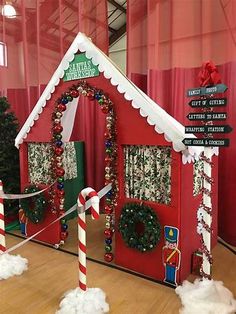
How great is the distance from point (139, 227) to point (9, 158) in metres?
2.27

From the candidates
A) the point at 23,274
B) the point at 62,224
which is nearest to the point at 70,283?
the point at 23,274

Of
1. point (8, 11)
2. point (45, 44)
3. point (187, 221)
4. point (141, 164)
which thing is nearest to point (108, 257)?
point (187, 221)

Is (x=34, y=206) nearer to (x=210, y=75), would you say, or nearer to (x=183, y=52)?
(x=210, y=75)

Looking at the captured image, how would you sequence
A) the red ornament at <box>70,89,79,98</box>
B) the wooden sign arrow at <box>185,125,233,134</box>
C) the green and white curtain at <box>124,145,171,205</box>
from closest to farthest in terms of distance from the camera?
the wooden sign arrow at <box>185,125,233,134</box>
the green and white curtain at <box>124,145,171,205</box>
the red ornament at <box>70,89,79,98</box>

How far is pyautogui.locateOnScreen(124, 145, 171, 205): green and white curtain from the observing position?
2.54 meters

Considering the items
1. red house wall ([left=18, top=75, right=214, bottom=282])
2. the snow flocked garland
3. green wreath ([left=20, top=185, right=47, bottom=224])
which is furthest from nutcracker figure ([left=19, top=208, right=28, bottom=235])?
red house wall ([left=18, top=75, right=214, bottom=282])

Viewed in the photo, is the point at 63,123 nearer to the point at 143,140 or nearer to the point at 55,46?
the point at 143,140

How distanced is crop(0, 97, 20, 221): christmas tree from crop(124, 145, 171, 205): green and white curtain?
1.98 meters

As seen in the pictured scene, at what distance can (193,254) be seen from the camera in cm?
272

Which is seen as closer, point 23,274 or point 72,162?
point 23,274

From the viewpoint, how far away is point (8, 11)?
476 centimetres

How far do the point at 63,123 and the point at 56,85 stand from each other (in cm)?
51

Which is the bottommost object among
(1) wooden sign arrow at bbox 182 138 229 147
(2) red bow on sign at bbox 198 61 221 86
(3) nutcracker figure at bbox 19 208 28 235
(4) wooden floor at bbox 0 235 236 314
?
(4) wooden floor at bbox 0 235 236 314

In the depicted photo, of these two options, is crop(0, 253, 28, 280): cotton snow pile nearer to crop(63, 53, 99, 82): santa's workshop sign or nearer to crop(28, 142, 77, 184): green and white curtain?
crop(28, 142, 77, 184): green and white curtain
